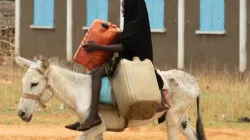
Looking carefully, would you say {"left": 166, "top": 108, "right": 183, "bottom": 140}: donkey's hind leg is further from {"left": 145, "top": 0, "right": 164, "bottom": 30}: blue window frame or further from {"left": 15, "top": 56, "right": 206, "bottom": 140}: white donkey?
{"left": 145, "top": 0, "right": 164, "bottom": 30}: blue window frame

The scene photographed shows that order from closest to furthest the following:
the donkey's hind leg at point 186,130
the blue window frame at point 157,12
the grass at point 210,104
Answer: the donkey's hind leg at point 186,130 → the grass at point 210,104 → the blue window frame at point 157,12

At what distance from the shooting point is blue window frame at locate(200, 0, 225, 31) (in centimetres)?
2059

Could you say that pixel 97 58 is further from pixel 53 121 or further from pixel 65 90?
pixel 53 121

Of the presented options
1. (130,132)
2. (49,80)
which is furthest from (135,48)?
(130,132)

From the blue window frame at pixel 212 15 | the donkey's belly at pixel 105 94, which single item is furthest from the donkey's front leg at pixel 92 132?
the blue window frame at pixel 212 15

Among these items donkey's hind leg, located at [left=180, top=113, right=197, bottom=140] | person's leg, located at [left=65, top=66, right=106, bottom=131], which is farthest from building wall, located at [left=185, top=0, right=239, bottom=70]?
person's leg, located at [left=65, top=66, right=106, bottom=131]

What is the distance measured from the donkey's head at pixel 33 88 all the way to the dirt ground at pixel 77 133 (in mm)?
3356

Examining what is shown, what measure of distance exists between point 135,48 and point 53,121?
5472 millimetres

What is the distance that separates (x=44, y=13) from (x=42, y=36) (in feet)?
2.32

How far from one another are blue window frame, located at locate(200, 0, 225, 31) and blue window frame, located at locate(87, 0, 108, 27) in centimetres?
299

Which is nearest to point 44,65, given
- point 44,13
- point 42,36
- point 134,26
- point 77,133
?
point 134,26

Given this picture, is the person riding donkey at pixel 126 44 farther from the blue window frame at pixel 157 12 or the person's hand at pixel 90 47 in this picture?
the blue window frame at pixel 157 12

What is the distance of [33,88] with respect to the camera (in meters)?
8.67

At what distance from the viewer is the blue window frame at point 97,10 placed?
22.4m
